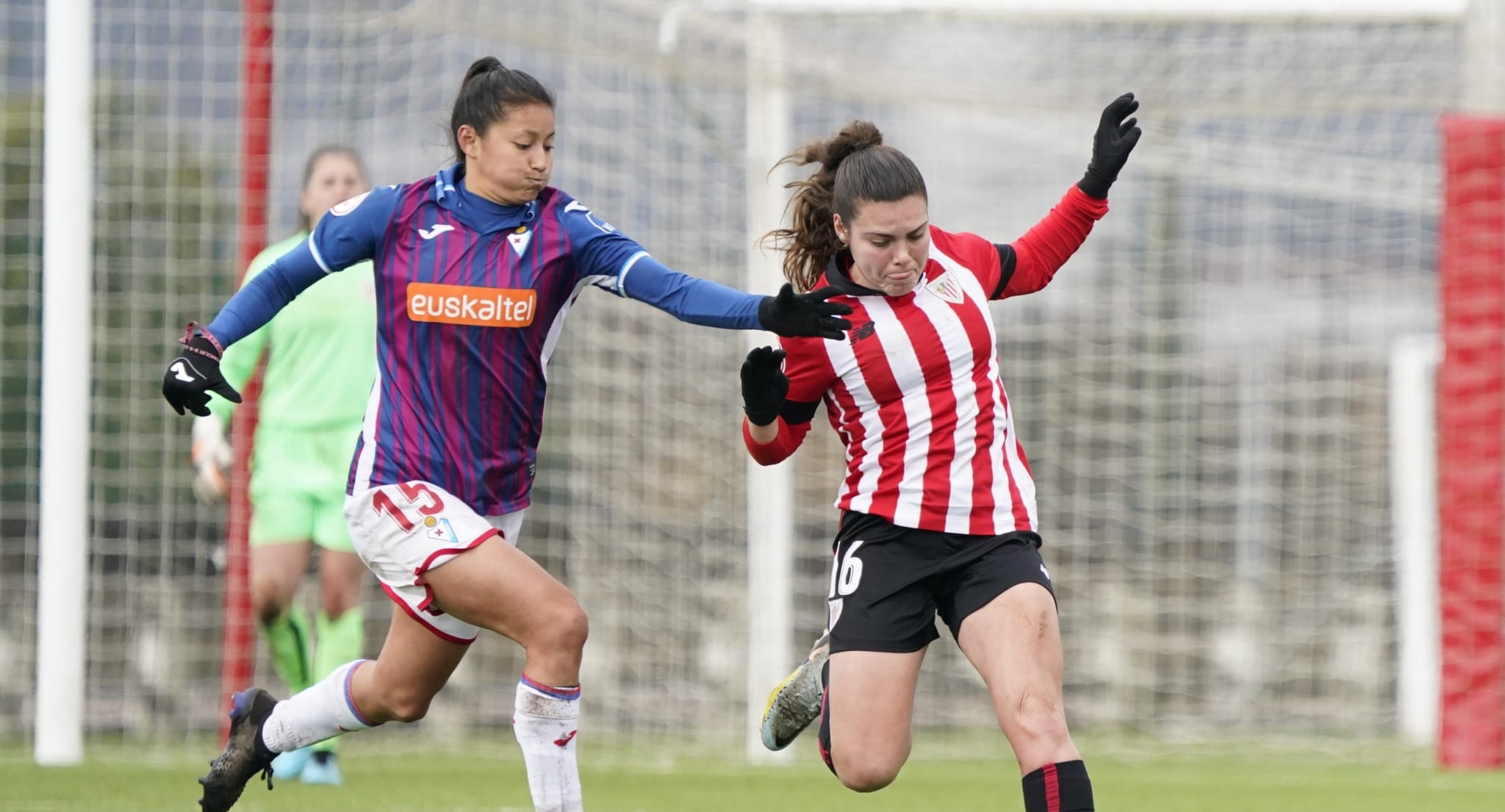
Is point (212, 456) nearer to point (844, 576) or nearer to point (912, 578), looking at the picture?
point (844, 576)

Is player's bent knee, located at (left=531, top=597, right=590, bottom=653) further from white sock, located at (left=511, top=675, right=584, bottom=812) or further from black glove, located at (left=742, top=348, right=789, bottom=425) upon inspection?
black glove, located at (left=742, top=348, right=789, bottom=425)

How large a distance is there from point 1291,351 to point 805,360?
817 cm

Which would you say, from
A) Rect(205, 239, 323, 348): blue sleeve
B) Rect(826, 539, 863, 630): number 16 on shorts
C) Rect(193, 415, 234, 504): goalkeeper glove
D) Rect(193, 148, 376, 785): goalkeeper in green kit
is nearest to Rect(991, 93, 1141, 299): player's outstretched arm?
Rect(826, 539, 863, 630): number 16 on shorts

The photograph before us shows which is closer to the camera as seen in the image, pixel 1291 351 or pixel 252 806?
pixel 252 806

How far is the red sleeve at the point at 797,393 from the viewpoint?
4422 millimetres

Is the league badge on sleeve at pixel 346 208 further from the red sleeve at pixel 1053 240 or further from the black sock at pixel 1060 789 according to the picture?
the black sock at pixel 1060 789

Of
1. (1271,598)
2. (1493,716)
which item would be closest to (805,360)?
(1493,716)

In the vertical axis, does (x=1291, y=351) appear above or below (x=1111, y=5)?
below

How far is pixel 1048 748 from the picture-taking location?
13.0 ft

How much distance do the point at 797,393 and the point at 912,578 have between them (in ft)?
1.76

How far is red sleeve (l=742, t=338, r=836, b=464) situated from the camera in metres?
4.42

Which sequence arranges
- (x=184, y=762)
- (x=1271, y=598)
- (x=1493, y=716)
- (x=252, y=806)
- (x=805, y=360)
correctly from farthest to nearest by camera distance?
1. (x=1271, y=598)
2. (x=1493, y=716)
3. (x=184, y=762)
4. (x=252, y=806)
5. (x=805, y=360)

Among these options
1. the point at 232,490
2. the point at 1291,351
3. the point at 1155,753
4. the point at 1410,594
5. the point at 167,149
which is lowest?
the point at 1155,753

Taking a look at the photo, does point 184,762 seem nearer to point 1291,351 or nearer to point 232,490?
point 232,490
